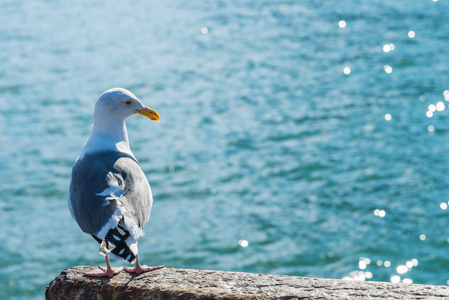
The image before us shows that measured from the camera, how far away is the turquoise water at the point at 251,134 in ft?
29.6

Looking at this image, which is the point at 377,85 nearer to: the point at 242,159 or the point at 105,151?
the point at 242,159

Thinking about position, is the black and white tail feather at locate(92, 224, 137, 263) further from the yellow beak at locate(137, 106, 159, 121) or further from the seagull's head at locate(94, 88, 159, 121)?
the yellow beak at locate(137, 106, 159, 121)

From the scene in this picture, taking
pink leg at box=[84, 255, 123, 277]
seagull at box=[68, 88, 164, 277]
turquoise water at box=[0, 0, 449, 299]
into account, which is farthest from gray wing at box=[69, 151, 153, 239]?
turquoise water at box=[0, 0, 449, 299]

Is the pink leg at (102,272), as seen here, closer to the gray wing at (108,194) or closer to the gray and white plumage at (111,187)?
the gray and white plumage at (111,187)

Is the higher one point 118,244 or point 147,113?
point 147,113

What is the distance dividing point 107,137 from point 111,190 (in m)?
0.69

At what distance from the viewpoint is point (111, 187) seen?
4.00 meters

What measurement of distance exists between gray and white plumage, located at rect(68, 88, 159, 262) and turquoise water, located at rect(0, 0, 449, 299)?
438 cm

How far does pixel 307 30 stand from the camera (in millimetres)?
15977

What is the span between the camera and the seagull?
11.6 feet

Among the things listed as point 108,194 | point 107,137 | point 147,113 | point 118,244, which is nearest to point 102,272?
point 118,244

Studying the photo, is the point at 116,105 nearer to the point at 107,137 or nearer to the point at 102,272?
the point at 107,137

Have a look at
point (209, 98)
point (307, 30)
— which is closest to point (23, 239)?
point (209, 98)

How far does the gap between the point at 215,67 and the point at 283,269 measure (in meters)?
6.82
